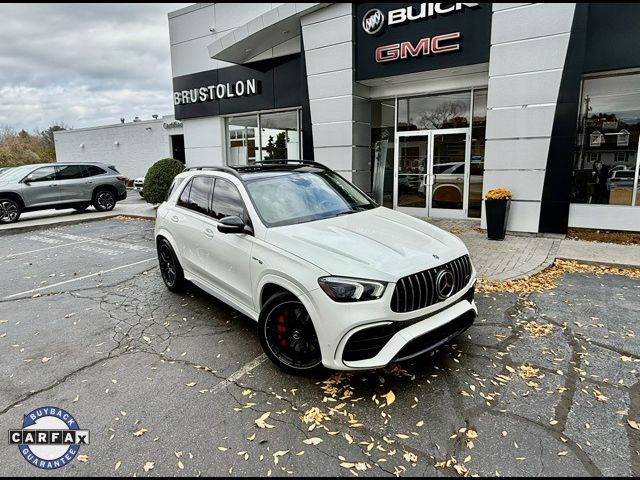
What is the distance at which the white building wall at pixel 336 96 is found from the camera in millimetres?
10672

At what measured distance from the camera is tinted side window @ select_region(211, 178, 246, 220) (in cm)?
416

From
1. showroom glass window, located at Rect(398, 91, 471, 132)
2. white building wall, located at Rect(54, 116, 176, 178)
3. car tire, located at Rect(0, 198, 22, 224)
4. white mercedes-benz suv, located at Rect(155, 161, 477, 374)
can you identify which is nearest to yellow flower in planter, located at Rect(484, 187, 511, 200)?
showroom glass window, located at Rect(398, 91, 471, 132)

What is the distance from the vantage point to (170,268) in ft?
18.7

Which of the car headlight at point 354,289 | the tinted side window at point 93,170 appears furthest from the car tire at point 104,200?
the car headlight at point 354,289

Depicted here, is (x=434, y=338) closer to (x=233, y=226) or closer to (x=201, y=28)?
(x=233, y=226)

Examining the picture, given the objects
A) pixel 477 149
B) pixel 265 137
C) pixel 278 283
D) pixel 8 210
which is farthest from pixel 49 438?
pixel 8 210

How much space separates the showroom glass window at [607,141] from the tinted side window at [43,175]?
15.7 meters

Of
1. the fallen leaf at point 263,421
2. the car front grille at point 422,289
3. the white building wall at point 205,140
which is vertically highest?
the white building wall at point 205,140

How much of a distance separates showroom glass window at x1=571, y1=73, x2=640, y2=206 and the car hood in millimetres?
6796

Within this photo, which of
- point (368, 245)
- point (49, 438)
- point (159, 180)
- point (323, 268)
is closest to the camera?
point (49, 438)

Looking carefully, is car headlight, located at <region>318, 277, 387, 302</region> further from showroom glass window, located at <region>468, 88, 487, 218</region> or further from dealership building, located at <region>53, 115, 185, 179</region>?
dealership building, located at <region>53, 115, 185, 179</region>

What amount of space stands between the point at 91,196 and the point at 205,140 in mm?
4732

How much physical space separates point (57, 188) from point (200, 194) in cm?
1182

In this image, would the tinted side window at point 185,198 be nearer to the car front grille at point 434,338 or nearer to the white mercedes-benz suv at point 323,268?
the white mercedes-benz suv at point 323,268
